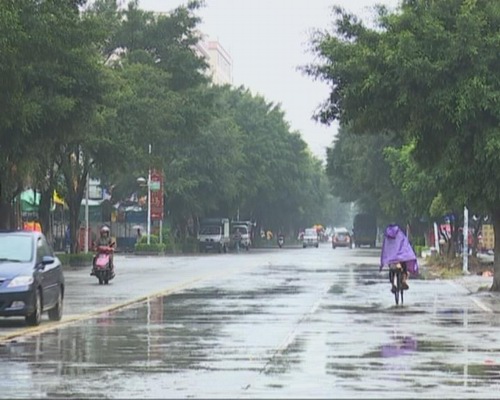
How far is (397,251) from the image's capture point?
2925 centimetres

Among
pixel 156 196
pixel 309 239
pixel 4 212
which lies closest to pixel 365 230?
pixel 309 239

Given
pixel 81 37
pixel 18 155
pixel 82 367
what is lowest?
pixel 82 367

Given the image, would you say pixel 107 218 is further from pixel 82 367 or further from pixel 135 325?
pixel 82 367

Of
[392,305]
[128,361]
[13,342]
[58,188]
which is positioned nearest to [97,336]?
[13,342]

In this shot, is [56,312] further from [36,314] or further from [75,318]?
[36,314]

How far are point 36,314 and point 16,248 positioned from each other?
152 centimetres

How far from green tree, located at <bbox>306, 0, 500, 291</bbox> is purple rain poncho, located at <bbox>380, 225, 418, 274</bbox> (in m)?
2.51

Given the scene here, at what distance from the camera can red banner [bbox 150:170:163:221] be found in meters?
73.6

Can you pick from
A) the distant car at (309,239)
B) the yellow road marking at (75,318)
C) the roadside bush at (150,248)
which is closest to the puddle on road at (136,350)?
the yellow road marking at (75,318)

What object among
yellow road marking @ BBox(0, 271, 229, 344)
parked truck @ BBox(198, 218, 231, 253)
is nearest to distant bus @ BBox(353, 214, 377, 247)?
parked truck @ BBox(198, 218, 231, 253)

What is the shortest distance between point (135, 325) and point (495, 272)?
1358 cm

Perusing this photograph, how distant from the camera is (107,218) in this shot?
8650 centimetres

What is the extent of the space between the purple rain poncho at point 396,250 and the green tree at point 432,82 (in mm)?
A: 2512

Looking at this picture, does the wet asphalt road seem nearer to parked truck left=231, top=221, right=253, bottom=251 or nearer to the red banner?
the red banner
